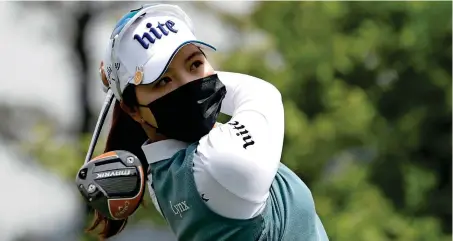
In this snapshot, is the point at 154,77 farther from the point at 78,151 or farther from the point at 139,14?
the point at 78,151

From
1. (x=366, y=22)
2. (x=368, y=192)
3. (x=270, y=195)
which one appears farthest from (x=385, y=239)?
(x=270, y=195)

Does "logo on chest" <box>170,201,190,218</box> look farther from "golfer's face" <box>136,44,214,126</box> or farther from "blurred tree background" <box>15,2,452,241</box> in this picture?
"blurred tree background" <box>15,2,452,241</box>

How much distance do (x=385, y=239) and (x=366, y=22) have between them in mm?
2168

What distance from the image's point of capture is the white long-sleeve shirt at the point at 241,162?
2605 mm

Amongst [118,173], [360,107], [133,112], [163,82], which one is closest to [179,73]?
[163,82]

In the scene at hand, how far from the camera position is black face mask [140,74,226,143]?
2766 mm

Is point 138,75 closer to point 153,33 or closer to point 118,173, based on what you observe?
point 153,33

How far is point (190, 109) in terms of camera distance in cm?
279

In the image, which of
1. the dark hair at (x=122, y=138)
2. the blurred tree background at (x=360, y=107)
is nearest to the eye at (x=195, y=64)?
the dark hair at (x=122, y=138)

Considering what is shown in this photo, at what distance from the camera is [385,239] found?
938cm

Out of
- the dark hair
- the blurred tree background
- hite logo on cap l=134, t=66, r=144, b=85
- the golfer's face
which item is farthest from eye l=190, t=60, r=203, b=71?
the blurred tree background

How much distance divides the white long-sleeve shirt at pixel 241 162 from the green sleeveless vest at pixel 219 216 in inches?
1.2

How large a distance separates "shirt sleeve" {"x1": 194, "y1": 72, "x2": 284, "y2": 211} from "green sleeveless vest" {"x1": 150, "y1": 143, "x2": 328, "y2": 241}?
6 centimetres

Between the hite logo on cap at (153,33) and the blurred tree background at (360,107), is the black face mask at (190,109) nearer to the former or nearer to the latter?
the hite logo on cap at (153,33)
